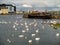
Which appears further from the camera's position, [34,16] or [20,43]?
[34,16]

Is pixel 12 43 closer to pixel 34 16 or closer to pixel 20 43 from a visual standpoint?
pixel 20 43

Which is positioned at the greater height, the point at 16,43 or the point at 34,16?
the point at 16,43

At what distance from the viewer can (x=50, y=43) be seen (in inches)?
1900

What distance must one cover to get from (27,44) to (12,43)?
8.40 ft

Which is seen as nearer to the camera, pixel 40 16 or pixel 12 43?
pixel 12 43

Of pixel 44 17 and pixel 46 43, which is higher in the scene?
pixel 46 43

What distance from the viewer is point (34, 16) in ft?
565

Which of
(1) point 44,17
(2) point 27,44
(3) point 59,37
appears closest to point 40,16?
(1) point 44,17

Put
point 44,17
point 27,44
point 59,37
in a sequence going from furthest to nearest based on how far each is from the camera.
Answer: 1. point 44,17
2. point 59,37
3. point 27,44

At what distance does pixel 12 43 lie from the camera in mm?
47500

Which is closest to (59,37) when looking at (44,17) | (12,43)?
(12,43)

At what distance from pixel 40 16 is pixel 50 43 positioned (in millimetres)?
120465

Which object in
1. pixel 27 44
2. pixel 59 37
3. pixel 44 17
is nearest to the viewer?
pixel 27 44

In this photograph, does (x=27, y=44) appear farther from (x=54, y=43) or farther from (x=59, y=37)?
(x=59, y=37)
